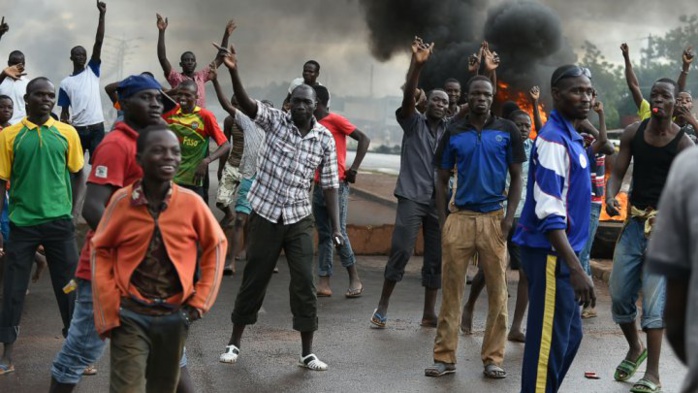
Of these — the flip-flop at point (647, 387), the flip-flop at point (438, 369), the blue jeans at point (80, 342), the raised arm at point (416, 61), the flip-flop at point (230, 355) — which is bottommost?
the flip-flop at point (230, 355)

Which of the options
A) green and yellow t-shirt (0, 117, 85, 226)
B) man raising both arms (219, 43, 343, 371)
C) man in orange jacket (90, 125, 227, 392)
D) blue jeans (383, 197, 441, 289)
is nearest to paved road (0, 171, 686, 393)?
man raising both arms (219, 43, 343, 371)

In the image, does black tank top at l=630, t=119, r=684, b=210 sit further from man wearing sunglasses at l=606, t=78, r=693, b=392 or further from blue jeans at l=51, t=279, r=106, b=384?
blue jeans at l=51, t=279, r=106, b=384

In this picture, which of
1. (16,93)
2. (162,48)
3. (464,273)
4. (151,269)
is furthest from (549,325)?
(16,93)

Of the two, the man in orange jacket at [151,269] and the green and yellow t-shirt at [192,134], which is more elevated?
the green and yellow t-shirt at [192,134]

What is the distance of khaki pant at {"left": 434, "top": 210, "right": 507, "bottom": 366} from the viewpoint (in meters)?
6.30

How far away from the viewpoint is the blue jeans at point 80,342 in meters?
4.52

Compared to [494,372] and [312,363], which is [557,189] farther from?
[312,363]

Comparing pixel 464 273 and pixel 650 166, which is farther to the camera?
pixel 464 273

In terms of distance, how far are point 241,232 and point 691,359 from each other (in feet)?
26.2

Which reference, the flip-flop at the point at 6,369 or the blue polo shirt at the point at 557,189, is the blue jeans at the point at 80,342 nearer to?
the flip-flop at the point at 6,369

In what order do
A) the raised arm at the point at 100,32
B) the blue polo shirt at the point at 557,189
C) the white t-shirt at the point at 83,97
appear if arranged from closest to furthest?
1. the blue polo shirt at the point at 557,189
2. the raised arm at the point at 100,32
3. the white t-shirt at the point at 83,97

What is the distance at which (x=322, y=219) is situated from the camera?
29.5ft

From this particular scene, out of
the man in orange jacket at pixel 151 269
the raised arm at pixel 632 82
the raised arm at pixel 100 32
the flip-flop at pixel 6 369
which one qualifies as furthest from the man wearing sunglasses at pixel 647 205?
the raised arm at pixel 100 32

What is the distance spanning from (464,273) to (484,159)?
682 mm
